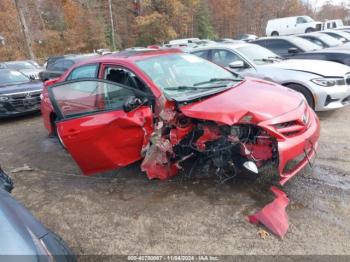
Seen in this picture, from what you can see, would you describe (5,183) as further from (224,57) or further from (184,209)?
(224,57)

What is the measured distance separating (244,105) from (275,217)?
3.82 feet

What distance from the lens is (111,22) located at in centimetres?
3316

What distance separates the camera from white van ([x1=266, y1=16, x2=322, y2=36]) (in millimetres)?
26016

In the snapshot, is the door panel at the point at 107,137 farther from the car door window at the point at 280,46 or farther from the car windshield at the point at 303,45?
the car windshield at the point at 303,45

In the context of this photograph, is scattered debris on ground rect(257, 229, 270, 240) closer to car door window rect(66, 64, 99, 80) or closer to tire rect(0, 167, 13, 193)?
tire rect(0, 167, 13, 193)

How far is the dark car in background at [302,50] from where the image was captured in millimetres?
8329

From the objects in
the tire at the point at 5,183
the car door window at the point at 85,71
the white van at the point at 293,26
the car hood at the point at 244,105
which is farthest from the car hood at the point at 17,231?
the white van at the point at 293,26

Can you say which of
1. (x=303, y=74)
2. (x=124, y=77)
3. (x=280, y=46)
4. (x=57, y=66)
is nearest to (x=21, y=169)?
(x=124, y=77)

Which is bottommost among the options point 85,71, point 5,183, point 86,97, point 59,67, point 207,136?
point 59,67

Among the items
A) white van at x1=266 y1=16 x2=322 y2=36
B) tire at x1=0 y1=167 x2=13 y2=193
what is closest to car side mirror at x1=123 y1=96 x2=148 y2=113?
tire at x1=0 y1=167 x2=13 y2=193

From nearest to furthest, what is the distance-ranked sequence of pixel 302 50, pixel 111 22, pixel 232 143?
pixel 232 143
pixel 302 50
pixel 111 22

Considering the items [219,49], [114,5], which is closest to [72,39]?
[114,5]

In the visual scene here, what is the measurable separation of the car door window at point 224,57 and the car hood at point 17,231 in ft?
17.9

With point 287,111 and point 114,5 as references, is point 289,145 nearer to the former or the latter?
point 287,111
